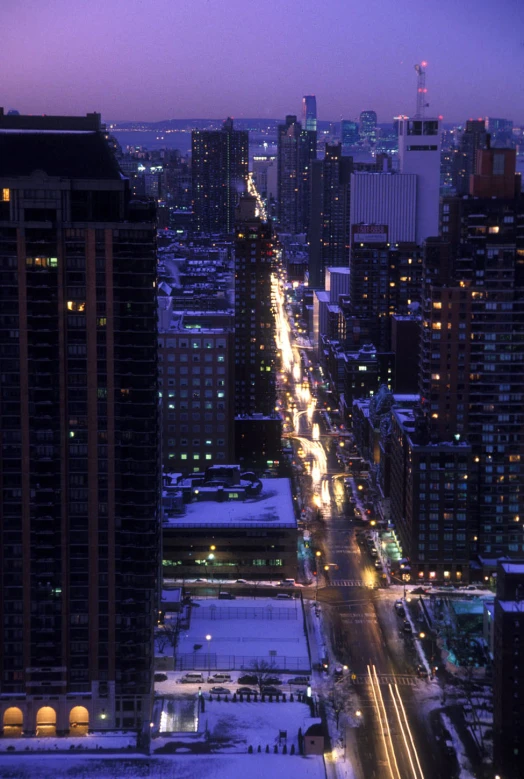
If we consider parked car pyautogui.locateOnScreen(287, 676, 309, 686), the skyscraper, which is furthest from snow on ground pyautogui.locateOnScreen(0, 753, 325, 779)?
the skyscraper

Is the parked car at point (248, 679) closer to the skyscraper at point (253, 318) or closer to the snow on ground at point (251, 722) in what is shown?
the snow on ground at point (251, 722)

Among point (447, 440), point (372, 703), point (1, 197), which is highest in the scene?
point (1, 197)

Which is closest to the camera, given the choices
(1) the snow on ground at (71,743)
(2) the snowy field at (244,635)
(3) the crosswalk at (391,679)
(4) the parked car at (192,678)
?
(1) the snow on ground at (71,743)

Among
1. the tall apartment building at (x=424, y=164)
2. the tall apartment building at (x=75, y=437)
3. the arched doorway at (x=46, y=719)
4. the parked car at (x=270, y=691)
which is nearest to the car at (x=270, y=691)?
the parked car at (x=270, y=691)

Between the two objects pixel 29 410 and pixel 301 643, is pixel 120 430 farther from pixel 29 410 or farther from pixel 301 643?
pixel 301 643

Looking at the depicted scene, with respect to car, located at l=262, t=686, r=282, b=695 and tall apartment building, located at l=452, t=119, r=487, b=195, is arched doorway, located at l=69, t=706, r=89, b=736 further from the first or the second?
tall apartment building, located at l=452, t=119, r=487, b=195

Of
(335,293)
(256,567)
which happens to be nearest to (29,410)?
(256,567)
